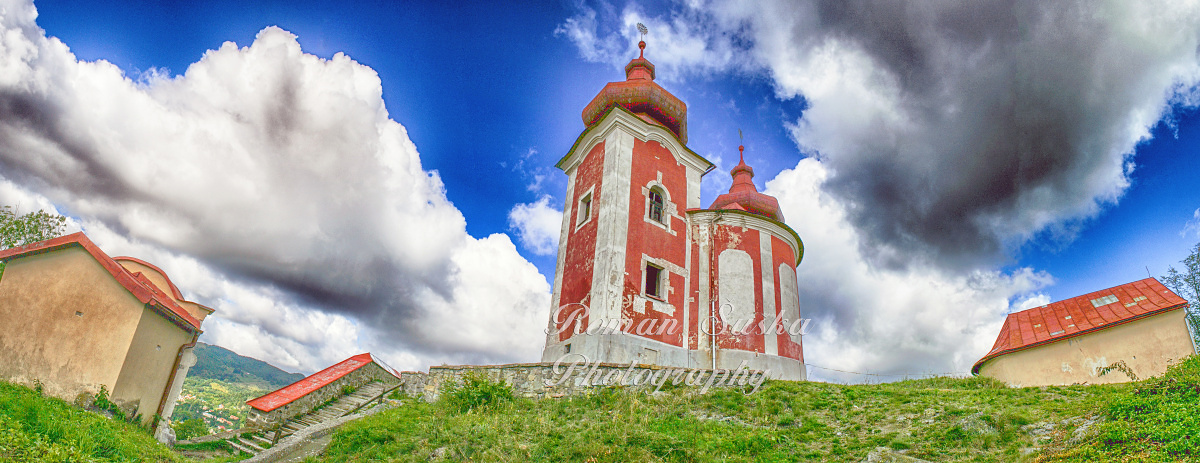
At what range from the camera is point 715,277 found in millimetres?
16922

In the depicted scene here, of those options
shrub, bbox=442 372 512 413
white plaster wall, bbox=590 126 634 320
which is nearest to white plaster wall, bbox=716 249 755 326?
white plaster wall, bbox=590 126 634 320

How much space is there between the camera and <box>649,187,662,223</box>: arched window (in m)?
17.2

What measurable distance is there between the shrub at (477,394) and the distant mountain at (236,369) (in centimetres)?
12970

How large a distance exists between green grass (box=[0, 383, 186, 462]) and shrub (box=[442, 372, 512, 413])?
5234 millimetres

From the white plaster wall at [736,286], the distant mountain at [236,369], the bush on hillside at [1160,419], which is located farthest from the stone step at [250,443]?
the distant mountain at [236,369]

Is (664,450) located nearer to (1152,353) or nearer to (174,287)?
(1152,353)

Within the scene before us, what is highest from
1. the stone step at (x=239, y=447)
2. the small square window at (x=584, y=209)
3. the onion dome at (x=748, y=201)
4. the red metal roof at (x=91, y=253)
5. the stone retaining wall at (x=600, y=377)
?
the onion dome at (x=748, y=201)

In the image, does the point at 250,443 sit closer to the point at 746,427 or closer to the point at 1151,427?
the point at 746,427

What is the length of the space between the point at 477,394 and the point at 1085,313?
1682cm

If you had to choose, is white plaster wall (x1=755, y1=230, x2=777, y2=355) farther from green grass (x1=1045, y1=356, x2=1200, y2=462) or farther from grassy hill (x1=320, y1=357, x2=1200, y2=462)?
green grass (x1=1045, y1=356, x2=1200, y2=462)

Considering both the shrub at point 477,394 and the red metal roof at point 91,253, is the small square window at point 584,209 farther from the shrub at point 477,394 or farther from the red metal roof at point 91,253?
the red metal roof at point 91,253

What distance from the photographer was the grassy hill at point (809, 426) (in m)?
5.83

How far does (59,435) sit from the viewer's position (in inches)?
299

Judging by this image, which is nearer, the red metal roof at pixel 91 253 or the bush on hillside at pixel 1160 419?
the bush on hillside at pixel 1160 419
